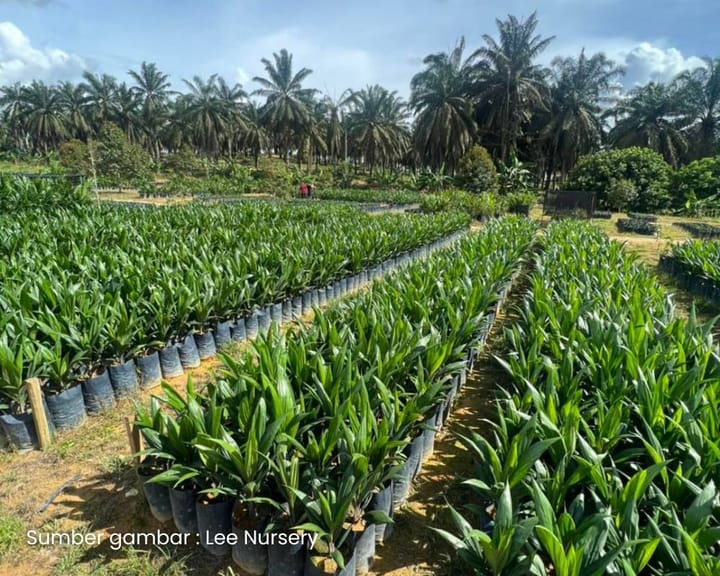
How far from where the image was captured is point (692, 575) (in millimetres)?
1522

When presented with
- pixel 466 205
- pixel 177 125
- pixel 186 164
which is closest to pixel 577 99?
pixel 466 205

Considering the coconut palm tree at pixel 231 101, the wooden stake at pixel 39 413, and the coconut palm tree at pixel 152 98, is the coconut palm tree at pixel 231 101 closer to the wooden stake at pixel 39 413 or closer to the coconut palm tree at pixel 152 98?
the coconut palm tree at pixel 152 98

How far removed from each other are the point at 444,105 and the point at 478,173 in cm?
942

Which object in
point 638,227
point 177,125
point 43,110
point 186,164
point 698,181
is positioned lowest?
point 638,227

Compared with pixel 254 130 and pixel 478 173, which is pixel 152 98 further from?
pixel 478 173

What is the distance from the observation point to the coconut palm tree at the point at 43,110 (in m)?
54.5

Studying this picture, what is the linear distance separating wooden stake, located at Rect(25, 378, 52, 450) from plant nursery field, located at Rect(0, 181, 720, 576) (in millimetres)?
51

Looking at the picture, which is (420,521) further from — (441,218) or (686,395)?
(441,218)

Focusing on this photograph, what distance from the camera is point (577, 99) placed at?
36.3 meters

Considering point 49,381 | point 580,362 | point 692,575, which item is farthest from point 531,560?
point 49,381

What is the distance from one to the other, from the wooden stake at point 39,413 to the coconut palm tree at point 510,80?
37638mm

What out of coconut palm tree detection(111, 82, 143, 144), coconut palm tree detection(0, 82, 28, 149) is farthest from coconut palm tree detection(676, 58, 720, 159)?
coconut palm tree detection(0, 82, 28, 149)

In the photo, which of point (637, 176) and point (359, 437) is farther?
point (637, 176)

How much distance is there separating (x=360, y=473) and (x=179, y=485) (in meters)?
1.04
